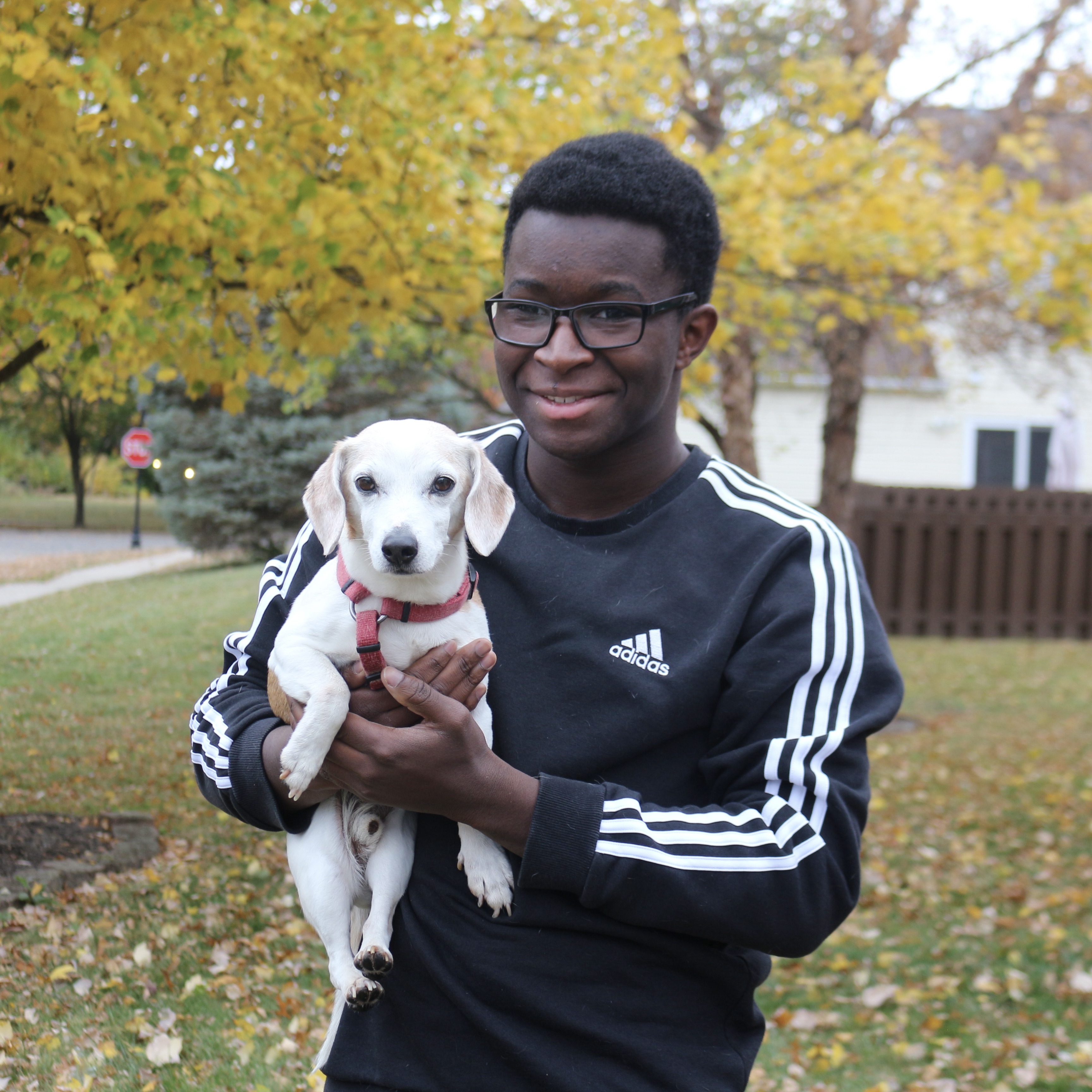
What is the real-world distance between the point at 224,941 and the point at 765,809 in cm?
260

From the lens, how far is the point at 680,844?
1.94 m

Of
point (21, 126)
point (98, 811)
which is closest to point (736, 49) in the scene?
point (21, 126)

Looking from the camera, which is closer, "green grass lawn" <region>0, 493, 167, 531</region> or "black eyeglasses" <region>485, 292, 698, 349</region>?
"black eyeglasses" <region>485, 292, 698, 349</region>

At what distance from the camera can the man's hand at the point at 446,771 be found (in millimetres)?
1985

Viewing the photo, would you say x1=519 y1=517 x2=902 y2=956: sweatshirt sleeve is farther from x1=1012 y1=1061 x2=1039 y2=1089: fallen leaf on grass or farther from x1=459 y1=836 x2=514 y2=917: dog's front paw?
x1=1012 y1=1061 x2=1039 y2=1089: fallen leaf on grass

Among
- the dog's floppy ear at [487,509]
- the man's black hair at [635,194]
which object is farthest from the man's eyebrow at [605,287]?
the dog's floppy ear at [487,509]

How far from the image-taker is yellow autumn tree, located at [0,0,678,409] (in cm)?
374

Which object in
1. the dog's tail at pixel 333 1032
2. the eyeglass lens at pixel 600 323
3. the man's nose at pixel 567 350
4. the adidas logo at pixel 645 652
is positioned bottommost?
the dog's tail at pixel 333 1032

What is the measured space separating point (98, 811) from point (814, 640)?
284 cm

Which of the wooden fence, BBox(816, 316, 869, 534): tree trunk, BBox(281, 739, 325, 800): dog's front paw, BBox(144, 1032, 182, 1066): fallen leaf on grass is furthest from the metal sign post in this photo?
the wooden fence

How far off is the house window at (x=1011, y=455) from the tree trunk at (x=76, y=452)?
17764 mm

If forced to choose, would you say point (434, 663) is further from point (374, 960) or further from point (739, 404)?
point (739, 404)

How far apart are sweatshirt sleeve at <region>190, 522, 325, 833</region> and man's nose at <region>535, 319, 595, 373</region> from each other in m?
0.75

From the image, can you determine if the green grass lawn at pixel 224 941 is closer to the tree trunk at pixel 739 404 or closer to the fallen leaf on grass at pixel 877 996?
the fallen leaf on grass at pixel 877 996
